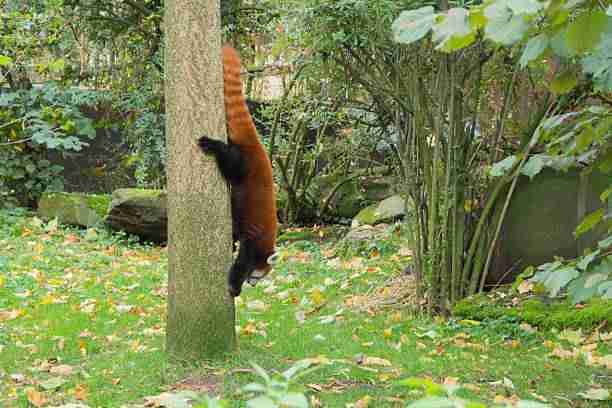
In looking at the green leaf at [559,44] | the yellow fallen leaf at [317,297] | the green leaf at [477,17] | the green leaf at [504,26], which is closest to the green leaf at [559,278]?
the green leaf at [559,44]

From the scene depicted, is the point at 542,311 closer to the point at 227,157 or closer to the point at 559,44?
the point at 227,157

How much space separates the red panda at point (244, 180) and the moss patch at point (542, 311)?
1.85m

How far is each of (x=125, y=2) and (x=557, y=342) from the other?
A: 31.0ft

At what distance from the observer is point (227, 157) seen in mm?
4586

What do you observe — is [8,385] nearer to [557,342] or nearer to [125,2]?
[557,342]

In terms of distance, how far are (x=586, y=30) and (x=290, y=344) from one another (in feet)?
12.7

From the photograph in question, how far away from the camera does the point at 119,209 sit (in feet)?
36.4

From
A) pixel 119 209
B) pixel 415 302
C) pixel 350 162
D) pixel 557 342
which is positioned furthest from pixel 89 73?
pixel 557 342

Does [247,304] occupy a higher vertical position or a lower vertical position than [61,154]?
lower

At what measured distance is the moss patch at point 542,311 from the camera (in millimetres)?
5848

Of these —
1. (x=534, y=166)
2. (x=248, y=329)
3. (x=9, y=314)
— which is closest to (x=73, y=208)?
(x=9, y=314)

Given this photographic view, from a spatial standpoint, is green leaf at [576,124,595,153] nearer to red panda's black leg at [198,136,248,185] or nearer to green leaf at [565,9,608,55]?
green leaf at [565,9,608,55]

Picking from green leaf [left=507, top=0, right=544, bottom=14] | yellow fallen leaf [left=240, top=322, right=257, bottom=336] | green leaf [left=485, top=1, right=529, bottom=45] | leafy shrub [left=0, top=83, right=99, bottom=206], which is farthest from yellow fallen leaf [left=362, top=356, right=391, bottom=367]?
leafy shrub [left=0, top=83, right=99, bottom=206]

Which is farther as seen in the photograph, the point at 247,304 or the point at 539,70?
the point at 247,304
